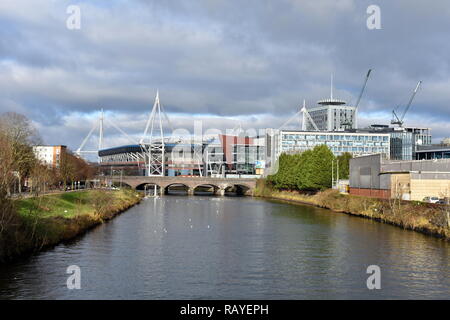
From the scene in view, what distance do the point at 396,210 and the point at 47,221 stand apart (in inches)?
1392

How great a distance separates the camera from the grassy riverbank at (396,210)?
43.8m

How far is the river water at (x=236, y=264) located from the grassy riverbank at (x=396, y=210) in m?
1.70

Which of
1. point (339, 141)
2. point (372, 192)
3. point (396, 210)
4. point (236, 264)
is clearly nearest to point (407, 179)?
point (396, 210)

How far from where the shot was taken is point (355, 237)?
1757 inches

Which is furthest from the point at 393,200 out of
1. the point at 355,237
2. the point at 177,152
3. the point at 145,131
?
the point at 177,152

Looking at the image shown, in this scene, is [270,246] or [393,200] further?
[393,200]

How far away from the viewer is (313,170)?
9450 cm

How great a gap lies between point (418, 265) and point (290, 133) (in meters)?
139

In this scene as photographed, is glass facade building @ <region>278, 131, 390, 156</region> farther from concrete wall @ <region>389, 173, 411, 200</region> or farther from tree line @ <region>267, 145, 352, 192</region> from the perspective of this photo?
concrete wall @ <region>389, 173, 411, 200</region>

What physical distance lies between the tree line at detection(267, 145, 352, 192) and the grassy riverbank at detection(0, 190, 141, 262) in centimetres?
4027

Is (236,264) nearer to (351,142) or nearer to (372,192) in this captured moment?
(372,192)

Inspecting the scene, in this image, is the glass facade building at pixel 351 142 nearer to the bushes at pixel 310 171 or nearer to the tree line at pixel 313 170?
the tree line at pixel 313 170
